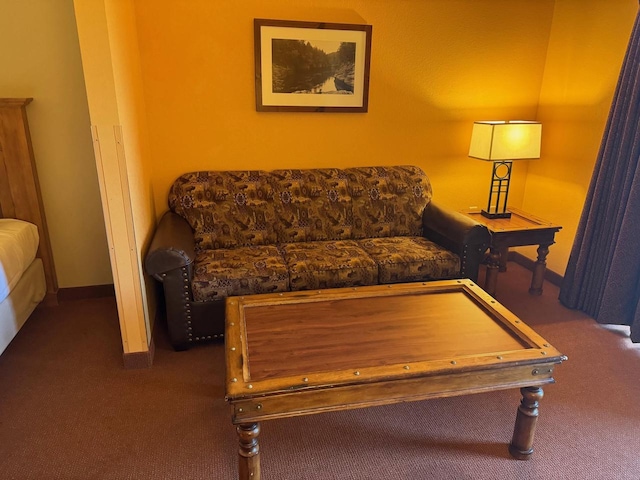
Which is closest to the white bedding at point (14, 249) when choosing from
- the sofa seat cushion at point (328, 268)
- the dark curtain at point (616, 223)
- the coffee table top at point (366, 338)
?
the coffee table top at point (366, 338)

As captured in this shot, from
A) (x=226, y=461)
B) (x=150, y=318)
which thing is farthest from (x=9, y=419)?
(x=226, y=461)

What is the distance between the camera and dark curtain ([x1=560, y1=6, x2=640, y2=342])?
271 centimetres

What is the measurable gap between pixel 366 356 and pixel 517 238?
190cm

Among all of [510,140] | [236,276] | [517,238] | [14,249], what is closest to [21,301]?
[14,249]

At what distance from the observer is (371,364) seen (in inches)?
68.8

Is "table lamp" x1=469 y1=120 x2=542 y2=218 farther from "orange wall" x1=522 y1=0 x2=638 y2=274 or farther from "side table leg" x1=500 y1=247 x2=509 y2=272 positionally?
"side table leg" x1=500 y1=247 x2=509 y2=272

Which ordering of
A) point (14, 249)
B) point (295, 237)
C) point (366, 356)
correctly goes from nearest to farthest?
1. point (366, 356)
2. point (14, 249)
3. point (295, 237)

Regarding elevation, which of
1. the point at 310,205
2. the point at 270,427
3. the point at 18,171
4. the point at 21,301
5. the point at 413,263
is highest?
the point at 18,171

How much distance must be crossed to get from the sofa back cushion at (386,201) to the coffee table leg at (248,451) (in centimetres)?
192

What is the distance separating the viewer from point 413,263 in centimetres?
291

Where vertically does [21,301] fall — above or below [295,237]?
below

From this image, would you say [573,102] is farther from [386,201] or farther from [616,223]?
[386,201]

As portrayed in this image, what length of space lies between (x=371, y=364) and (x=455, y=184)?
8.16 feet

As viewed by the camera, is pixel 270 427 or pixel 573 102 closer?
pixel 270 427
